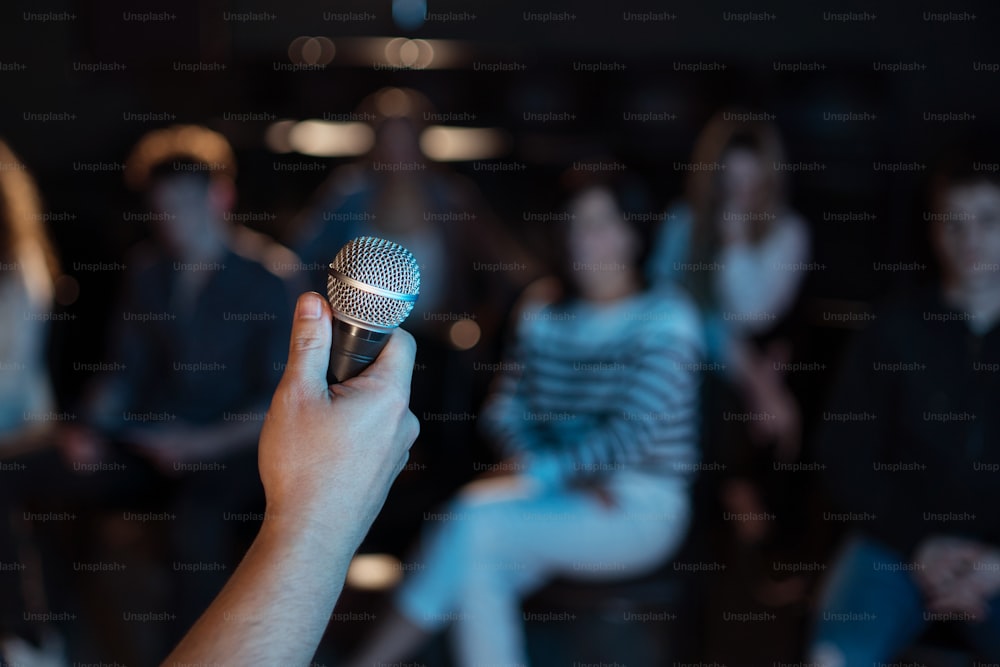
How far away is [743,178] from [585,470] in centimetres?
114

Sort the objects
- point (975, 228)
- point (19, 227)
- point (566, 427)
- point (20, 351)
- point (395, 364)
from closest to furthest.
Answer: point (395, 364)
point (975, 228)
point (566, 427)
point (20, 351)
point (19, 227)

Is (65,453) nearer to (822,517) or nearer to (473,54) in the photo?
(822,517)

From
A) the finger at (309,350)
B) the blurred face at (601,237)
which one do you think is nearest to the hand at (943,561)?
the blurred face at (601,237)

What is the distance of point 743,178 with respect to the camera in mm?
2715

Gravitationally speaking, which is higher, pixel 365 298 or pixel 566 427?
pixel 365 298

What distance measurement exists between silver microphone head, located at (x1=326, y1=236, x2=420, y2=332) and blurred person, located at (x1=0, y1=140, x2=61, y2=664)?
1.90 m

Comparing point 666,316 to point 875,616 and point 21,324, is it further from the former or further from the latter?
point 21,324

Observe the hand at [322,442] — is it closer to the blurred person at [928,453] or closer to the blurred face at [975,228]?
the blurred person at [928,453]

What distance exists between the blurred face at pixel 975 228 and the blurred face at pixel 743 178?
33.2 inches

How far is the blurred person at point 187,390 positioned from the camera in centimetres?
234

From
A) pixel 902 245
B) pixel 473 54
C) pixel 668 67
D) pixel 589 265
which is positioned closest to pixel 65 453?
pixel 589 265

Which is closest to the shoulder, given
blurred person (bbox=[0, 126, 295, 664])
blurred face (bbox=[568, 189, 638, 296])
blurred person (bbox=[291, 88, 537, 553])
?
blurred face (bbox=[568, 189, 638, 296])

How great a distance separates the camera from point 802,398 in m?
2.56

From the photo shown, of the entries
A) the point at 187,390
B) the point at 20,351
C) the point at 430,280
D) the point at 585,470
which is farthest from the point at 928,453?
the point at 20,351
